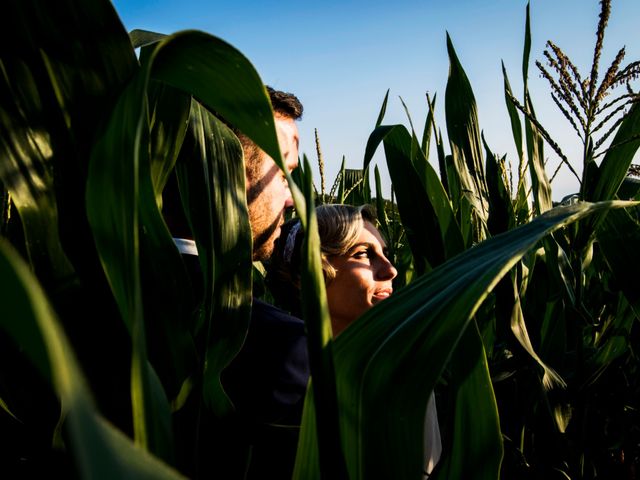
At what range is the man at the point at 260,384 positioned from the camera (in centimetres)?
47

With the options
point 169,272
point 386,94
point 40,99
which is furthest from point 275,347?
point 386,94

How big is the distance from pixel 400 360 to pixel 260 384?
19.4 inches

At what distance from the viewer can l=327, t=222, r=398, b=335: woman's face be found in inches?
49.1

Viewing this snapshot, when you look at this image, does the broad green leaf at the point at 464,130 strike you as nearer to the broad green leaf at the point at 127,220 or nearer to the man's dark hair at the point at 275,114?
the man's dark hair at the point at 275,114

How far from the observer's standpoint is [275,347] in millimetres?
816

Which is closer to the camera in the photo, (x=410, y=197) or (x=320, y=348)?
(x=320, y=348)

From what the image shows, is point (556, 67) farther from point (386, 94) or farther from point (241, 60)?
point (241, 60)

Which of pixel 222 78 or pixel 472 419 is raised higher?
pixel 222 78

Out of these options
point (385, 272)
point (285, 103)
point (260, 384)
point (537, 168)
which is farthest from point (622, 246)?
point (285, 103)

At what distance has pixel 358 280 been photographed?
1247mm

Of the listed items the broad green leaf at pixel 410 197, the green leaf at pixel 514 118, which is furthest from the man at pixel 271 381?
the green leaf at pixel 514 118

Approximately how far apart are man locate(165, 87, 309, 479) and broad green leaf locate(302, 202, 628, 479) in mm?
141

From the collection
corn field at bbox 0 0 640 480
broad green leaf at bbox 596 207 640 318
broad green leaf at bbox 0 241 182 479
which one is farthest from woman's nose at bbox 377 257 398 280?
broad green leaf at bbox 0 241 182 479

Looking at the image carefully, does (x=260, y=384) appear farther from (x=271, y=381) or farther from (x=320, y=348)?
(x=320, y=348)
